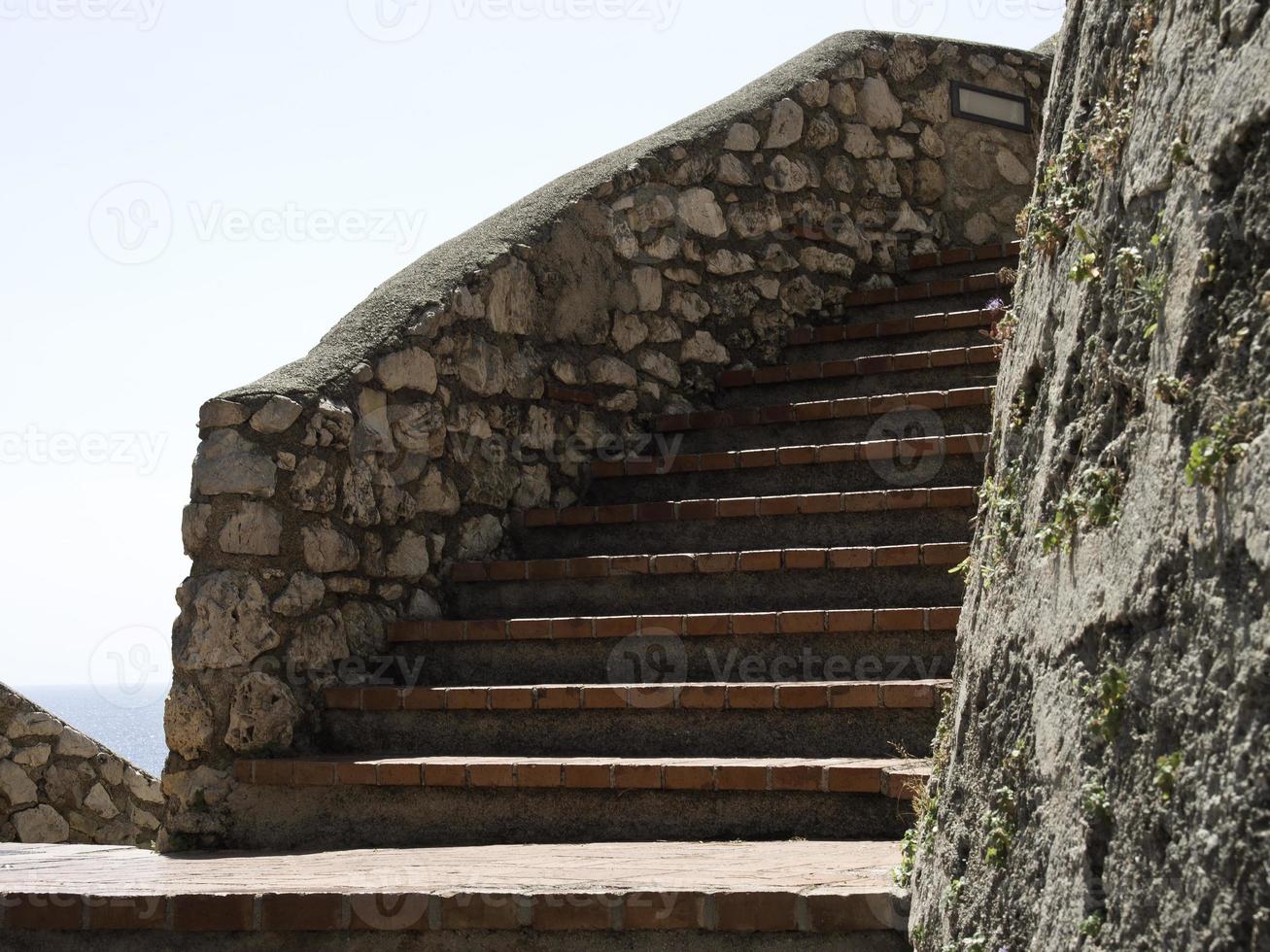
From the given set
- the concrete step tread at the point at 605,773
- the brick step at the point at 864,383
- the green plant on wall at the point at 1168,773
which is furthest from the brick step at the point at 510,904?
the brick step at the point at 864,383

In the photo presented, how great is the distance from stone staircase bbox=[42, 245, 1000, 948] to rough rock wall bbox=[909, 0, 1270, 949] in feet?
2.44

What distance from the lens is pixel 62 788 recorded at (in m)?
6.56

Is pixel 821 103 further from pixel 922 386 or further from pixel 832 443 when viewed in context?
pixel 832 443

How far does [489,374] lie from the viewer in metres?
4.91

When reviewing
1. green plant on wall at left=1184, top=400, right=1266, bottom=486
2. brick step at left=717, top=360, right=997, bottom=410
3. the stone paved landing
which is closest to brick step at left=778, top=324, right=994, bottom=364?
brick step at left=717, top=360, right=997, bottom=410

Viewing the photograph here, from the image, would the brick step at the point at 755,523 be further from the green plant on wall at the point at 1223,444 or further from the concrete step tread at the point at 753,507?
the green plant on wall at the point at 1223,444

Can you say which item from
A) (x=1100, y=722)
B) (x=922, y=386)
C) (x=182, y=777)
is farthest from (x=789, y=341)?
(x=1100, y=722)

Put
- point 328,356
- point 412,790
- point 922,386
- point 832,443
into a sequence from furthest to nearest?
1. point 922,386
2. point 832,443
3. point 328,356
4. point 412,790

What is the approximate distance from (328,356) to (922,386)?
2.26 m

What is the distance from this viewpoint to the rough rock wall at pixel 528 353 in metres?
4.10

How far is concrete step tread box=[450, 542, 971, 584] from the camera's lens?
3.97 metres

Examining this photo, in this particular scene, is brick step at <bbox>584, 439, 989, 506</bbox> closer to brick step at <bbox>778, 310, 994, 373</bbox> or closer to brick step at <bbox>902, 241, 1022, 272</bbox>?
brick step at <bbox>778, 310, 994, 373</bbox>
